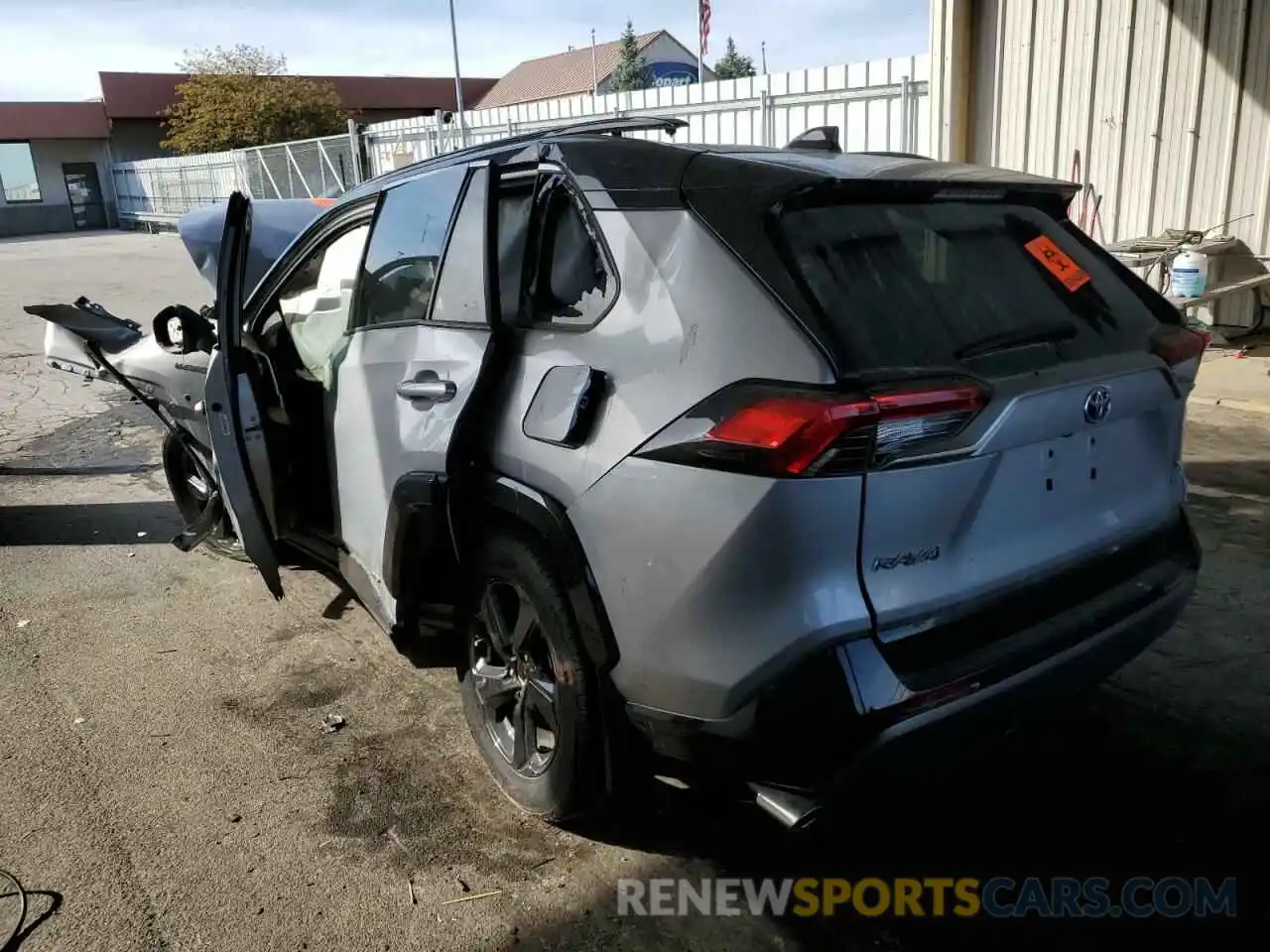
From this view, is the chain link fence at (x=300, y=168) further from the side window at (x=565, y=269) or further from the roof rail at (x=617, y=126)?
the side window at (x=565, y=269)

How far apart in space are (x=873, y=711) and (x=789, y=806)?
301 mm

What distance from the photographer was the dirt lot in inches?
99.0

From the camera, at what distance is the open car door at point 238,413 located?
3539 millimetres

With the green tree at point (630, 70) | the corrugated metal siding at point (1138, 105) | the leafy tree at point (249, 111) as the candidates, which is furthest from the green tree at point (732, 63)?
the corrugated metal siding at point (1138, 105)

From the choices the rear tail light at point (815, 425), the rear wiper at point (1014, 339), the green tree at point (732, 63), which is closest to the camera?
the rear tail light at point (815, 425)

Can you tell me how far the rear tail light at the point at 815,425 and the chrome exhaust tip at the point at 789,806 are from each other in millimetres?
A: 718

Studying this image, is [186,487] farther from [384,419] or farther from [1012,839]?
[1012,839]

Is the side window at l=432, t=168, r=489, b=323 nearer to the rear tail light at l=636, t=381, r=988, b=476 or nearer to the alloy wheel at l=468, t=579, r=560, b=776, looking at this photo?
the alloy wheel at l=468, t=579, r=560, b=776

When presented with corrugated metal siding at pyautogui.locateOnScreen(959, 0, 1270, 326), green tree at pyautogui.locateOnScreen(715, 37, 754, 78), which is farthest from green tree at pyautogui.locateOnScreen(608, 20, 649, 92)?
corrugated metal siding at pyautogui.locateOnScreen(959, 0, 1270, 326)

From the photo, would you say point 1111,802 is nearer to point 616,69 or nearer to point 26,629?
point 26,629

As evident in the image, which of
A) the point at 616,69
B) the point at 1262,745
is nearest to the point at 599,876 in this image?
the point at 1262,745

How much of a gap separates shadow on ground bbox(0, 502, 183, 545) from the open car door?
220 cm

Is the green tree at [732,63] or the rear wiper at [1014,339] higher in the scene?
the green tree at [732,63]

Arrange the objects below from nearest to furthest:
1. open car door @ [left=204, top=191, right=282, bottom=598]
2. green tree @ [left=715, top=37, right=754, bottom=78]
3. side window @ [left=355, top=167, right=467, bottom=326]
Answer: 1. side window @ [left=355, top=167, right=467, bottom=326]
2. open car door @ [left=204, top=191, right=282, bottom=598]
3. green tree @ [left=715, top=37, right=754, bottom=78]
